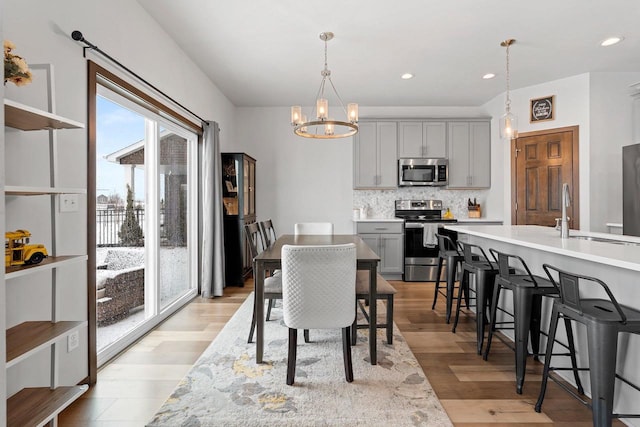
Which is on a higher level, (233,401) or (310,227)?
(310,227)

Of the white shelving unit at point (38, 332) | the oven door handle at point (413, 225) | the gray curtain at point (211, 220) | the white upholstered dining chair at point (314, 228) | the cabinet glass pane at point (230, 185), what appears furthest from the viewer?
the oven door handle at point (413, 225)

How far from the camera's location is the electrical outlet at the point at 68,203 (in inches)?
77.8

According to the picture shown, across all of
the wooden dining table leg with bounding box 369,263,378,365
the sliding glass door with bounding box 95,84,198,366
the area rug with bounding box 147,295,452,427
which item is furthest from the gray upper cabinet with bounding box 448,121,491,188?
the sliding glass door with bounding box 95,84,198,366

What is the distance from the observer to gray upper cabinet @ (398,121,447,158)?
5.49 metres

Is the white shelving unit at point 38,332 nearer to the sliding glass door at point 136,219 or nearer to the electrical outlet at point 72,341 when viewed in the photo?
the electrical outlet at point 72,341

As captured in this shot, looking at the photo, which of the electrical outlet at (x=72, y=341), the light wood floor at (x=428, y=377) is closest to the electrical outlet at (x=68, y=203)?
the electrical outlet at (x=72, y=341)

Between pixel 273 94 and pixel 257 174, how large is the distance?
4.38 ft

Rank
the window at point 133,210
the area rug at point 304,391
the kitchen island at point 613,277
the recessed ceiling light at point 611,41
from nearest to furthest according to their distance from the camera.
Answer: the kitchen island at point 613,277 < the area rug at point 304,391 < the window at point 133,210 < the recessed ceiling light at point 611,41

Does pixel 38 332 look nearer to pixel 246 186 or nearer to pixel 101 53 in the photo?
pixel 101 53

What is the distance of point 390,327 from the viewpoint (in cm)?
279

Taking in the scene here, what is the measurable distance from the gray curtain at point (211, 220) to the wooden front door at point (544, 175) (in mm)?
4134

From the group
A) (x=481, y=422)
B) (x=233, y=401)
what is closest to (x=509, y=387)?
(x=481, y=422)

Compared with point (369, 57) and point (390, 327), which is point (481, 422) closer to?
point (390, 327)

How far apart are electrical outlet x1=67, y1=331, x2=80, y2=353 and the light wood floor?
1.04ft
